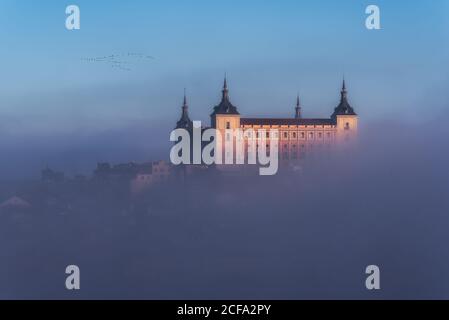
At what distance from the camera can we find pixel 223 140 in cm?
1962

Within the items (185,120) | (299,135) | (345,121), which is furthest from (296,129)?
(185,120)

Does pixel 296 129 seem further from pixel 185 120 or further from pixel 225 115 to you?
pixel 185 120

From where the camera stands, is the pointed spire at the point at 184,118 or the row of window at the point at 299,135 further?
the row of window at the point at 299,135

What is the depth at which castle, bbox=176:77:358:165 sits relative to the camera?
19.0 m

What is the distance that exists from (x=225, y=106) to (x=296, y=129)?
6.41 ft

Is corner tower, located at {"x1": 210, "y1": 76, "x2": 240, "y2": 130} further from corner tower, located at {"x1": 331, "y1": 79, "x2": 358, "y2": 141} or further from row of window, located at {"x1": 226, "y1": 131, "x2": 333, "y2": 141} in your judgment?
corner tower, located at {"x1": 331, "y1": 79, "x2": 358, "y2": 141}

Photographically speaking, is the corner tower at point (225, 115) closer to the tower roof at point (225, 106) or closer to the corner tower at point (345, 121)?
the tower roof at point (225, 106)

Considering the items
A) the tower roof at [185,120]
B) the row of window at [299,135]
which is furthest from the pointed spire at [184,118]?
the row of window at [299,135]

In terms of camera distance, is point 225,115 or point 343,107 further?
point 225,115

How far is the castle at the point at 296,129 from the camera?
18969mm

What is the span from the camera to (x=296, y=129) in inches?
779

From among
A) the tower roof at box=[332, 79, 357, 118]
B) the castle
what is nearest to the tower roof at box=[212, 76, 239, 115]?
the castle

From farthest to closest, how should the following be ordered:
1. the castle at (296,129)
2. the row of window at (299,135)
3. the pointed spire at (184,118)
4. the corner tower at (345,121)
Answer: the row of window at (299,135) → the castle at (296,129) → the corner tower at (345,121) → the pointed spire at (184,118)
